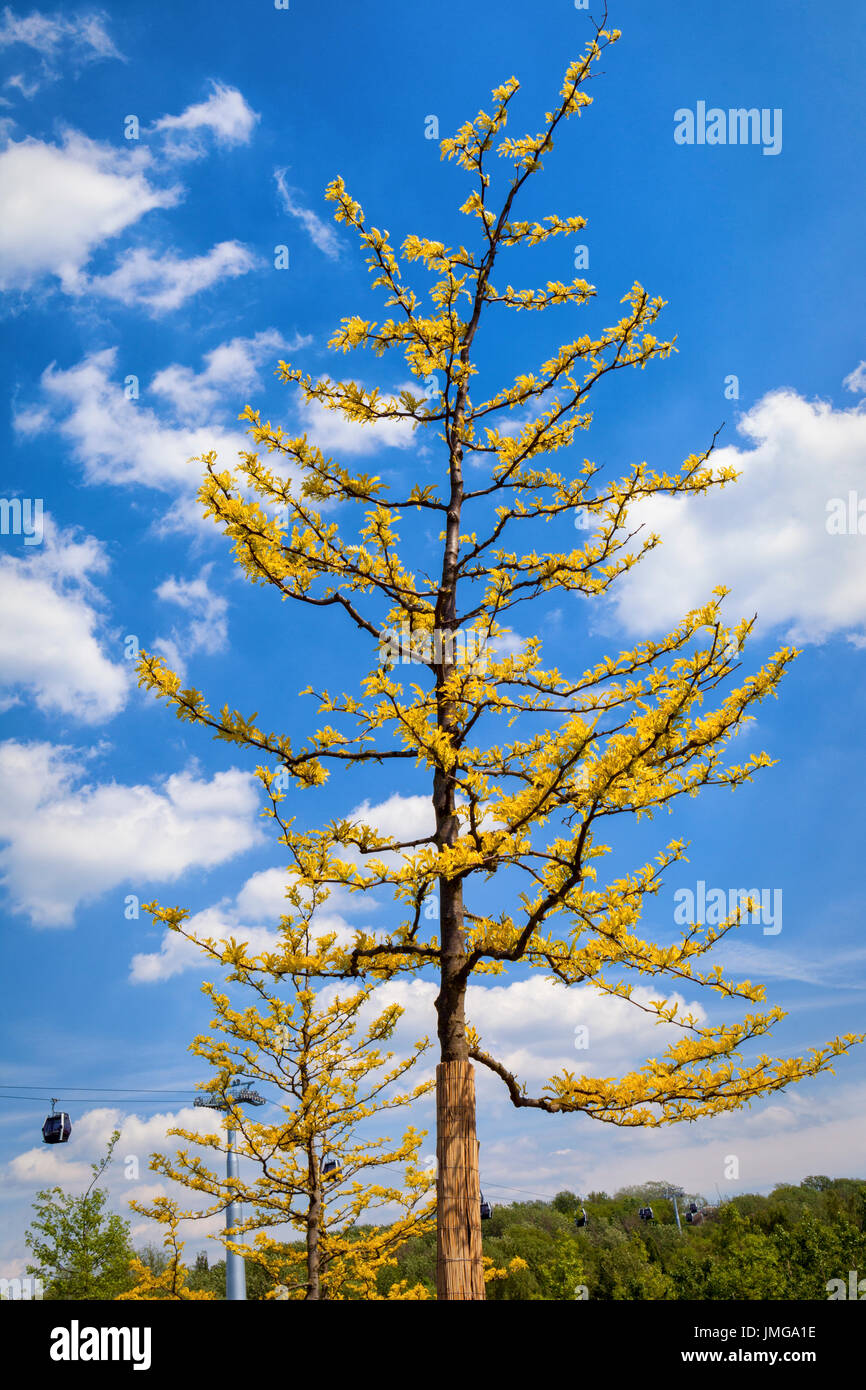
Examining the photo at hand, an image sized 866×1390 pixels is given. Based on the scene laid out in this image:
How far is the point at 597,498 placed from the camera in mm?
6781

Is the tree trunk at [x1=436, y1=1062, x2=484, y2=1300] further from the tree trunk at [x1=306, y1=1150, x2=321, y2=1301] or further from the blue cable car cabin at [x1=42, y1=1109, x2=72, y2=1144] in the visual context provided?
the blue cable car cabin at [x1=42, y1=1109, x2=72, y2=1144]

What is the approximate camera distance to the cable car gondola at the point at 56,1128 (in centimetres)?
1723

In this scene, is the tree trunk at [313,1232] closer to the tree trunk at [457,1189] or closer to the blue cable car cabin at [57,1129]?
the tree trunk at [457,1189]

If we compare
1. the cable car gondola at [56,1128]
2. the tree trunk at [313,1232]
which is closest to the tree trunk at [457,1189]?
the tree trunk at [313,1232]

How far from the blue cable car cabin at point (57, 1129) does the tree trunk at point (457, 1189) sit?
14.9m

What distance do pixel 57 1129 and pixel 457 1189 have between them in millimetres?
15155

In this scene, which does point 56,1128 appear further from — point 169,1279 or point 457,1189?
point 457,1189

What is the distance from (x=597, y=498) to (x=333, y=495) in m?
1.99

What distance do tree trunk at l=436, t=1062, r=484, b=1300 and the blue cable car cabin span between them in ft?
48.8

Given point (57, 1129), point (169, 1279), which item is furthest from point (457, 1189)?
point (57, 1129)

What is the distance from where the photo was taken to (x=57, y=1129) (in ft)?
56.6
